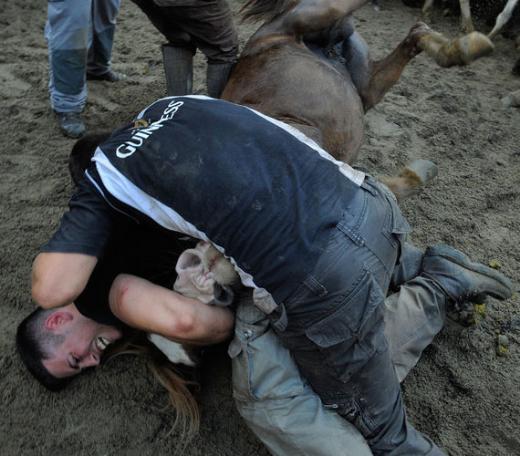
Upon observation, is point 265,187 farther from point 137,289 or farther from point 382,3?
point 382,3

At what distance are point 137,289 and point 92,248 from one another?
213mm

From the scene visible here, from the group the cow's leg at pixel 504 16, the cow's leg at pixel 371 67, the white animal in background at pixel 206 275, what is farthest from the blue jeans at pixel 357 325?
the cow's leg at pixel 504 16

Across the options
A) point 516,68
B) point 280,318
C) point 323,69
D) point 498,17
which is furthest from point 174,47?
point 498,17

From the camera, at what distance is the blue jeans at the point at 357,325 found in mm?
1476

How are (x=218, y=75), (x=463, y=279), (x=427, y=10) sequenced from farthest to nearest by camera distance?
(x=427, y=10) < (x=218, y=75) < (x=463, y=279)

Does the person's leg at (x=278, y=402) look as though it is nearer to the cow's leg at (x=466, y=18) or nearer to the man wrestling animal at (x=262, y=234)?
the man wrestling animal at (x=262, y=234)

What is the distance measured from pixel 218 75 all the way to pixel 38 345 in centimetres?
163

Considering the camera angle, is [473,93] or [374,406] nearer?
[374,406]

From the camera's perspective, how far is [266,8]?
9.11ft

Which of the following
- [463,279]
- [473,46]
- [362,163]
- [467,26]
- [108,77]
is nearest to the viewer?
[463,279]

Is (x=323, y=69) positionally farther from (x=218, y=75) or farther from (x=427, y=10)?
(x=427, y=10)

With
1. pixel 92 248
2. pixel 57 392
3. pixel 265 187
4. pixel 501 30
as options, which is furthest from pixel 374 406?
pixel 501 30

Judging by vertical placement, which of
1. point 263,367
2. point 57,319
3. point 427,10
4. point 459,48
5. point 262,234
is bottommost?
point 57,319

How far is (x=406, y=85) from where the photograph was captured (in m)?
3.62
